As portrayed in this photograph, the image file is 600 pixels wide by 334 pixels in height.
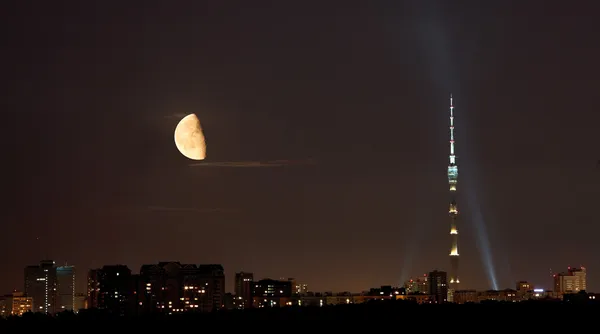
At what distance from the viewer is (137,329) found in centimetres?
7669

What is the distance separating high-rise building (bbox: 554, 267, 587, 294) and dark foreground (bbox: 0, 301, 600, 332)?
74.8 m

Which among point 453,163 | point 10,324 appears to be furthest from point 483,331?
point 453,163

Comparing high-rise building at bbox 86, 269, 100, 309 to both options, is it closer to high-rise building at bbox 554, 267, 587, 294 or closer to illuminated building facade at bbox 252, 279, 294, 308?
illuminated building facade at bbox 252, 279, 294, 308

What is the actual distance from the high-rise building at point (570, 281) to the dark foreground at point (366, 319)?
74836 mm

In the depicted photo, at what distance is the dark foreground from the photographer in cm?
7925

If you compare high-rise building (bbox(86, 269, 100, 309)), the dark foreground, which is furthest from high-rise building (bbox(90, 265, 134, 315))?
the dark foreground

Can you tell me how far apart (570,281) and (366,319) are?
299 feet

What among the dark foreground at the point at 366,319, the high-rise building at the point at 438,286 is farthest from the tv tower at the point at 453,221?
the dark foreground at the point at 366,319

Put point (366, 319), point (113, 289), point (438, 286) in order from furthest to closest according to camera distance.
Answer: point (438, 286)
point (113, 289)
point (366, 319)

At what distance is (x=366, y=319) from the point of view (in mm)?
84938

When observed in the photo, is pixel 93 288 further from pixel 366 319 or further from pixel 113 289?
pixel 366 319

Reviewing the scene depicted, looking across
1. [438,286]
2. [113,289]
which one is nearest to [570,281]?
[438,286]

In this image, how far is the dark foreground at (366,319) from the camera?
79250mm

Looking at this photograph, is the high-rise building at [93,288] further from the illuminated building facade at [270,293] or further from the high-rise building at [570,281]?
the high-rise building at [570,281]
